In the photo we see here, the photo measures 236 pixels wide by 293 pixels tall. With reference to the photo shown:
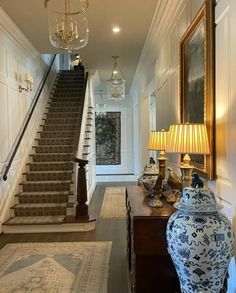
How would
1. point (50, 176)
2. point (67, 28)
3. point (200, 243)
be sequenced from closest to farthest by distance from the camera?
1. point (200, 243)
2. point (67, 28)
3. point (50, 176)

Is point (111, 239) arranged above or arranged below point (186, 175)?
below

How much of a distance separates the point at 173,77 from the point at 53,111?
4.80 meters

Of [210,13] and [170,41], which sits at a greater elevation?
[170,41]

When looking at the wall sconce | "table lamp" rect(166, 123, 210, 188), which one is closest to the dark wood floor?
"table lamp" rect(166, 123, 210, 188)

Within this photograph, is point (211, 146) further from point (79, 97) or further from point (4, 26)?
point (79, 97)

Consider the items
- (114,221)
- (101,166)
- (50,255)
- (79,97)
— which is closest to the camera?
(50,255)

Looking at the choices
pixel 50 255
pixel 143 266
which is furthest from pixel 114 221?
pixel 143 266

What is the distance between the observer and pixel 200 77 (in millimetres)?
2568

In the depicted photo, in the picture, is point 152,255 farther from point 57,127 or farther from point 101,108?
point 101,108

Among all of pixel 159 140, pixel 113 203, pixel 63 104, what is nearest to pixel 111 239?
pixel 159 140

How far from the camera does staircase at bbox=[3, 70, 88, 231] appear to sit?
530cm

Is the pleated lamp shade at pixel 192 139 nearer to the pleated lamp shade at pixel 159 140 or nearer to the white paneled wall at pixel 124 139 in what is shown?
the pleated lamp shade at pixel 159 140

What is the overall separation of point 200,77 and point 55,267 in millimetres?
2387

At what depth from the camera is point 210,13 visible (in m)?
2.24
